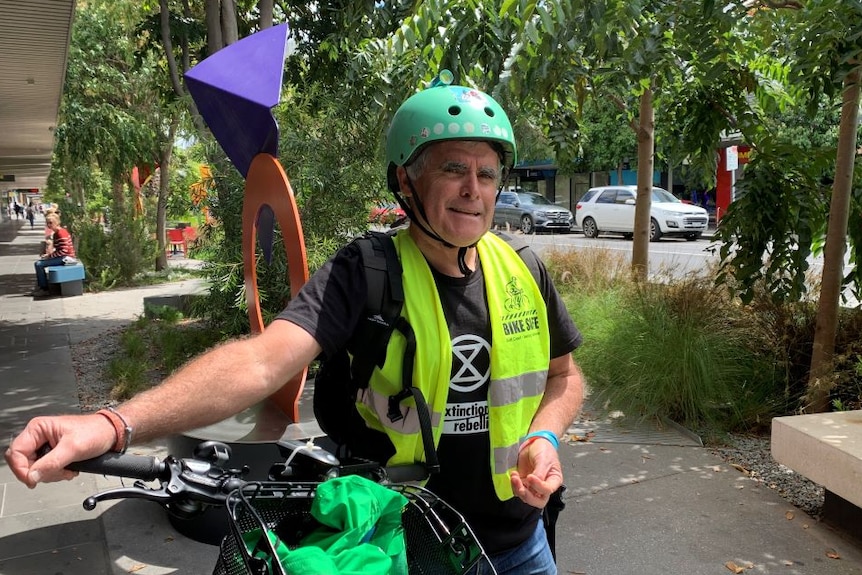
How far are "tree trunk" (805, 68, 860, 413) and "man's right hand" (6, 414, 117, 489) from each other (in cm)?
474

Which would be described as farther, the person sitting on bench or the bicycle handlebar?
the person sitting on bench

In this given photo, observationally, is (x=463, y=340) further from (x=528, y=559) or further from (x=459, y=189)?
(x=528, y=559)

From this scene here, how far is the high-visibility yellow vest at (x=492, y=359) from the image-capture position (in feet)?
5.39

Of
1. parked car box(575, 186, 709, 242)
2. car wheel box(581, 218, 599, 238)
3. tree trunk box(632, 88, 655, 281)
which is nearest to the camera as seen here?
tree trunk box(632, 88, 655, 281)

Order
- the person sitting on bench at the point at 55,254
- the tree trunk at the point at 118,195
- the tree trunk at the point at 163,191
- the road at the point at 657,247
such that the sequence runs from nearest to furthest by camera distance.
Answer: the road at the point at 657,247 → the person sitting on bench at the point at 55,254 → the tree trunk at the point at 118,195 → the tree trunk at the point at 163,191

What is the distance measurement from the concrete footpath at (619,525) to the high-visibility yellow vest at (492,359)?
216cm

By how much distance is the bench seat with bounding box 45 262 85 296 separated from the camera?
44.0ft

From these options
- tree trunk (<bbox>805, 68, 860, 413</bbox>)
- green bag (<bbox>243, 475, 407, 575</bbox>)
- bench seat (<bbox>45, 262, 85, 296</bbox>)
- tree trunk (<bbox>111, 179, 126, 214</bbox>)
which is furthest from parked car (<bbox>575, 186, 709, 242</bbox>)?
green bag (<bbox>243, 475, 407, 575</bbox>)

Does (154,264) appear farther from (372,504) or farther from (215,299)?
(372,504)

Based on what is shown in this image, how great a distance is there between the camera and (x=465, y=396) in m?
1.75

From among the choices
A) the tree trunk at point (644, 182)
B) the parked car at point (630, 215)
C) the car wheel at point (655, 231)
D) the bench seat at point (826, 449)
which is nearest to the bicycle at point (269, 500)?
the bench seat at point (826, 449)

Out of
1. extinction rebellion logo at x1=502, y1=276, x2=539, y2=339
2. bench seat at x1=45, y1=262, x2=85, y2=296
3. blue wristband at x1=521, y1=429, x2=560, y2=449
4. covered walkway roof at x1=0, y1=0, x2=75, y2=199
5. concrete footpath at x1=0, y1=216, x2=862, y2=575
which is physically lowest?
concrete footpath at x1=0, y1=216, x2=862, y2=575

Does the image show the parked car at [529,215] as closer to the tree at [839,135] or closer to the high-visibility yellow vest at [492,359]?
the tree at [839,135]

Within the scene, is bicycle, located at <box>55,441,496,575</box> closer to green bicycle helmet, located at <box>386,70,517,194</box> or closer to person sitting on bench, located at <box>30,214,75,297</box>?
green bicycle helmet, located at <box>386,70,517,194</box>
